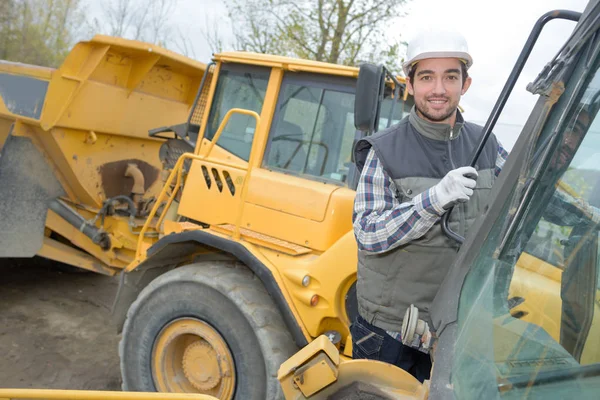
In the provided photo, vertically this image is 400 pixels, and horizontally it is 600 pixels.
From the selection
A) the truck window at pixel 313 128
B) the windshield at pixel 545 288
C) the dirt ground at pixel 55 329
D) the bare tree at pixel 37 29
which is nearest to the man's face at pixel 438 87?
the windshield at pixel 545 288

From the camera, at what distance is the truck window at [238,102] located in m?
3.10

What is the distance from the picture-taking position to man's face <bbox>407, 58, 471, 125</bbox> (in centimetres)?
179

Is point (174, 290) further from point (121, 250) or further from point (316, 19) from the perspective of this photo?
point (316, 19)

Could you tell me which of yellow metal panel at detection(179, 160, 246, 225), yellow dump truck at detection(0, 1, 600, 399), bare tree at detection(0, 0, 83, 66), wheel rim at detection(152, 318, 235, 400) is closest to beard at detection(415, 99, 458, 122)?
yellow dump truck at detection(0, 1, 600, 399)

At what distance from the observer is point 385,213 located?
173cm

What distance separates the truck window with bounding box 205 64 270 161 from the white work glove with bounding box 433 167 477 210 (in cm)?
173

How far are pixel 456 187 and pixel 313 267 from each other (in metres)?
1.26

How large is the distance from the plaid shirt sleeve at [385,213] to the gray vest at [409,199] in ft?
0.15

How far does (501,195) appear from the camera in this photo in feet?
4.15

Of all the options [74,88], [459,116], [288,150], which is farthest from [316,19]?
[459,116]

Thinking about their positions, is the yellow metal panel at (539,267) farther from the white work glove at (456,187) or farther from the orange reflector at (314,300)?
the orange reflector at (314,300)

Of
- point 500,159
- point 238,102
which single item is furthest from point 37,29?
point 500,159

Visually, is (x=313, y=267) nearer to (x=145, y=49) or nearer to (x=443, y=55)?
(x=443, y=55)

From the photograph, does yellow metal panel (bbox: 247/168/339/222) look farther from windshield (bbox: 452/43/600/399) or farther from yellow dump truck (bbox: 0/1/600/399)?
windshield (bbox: 452/43/600/399)
